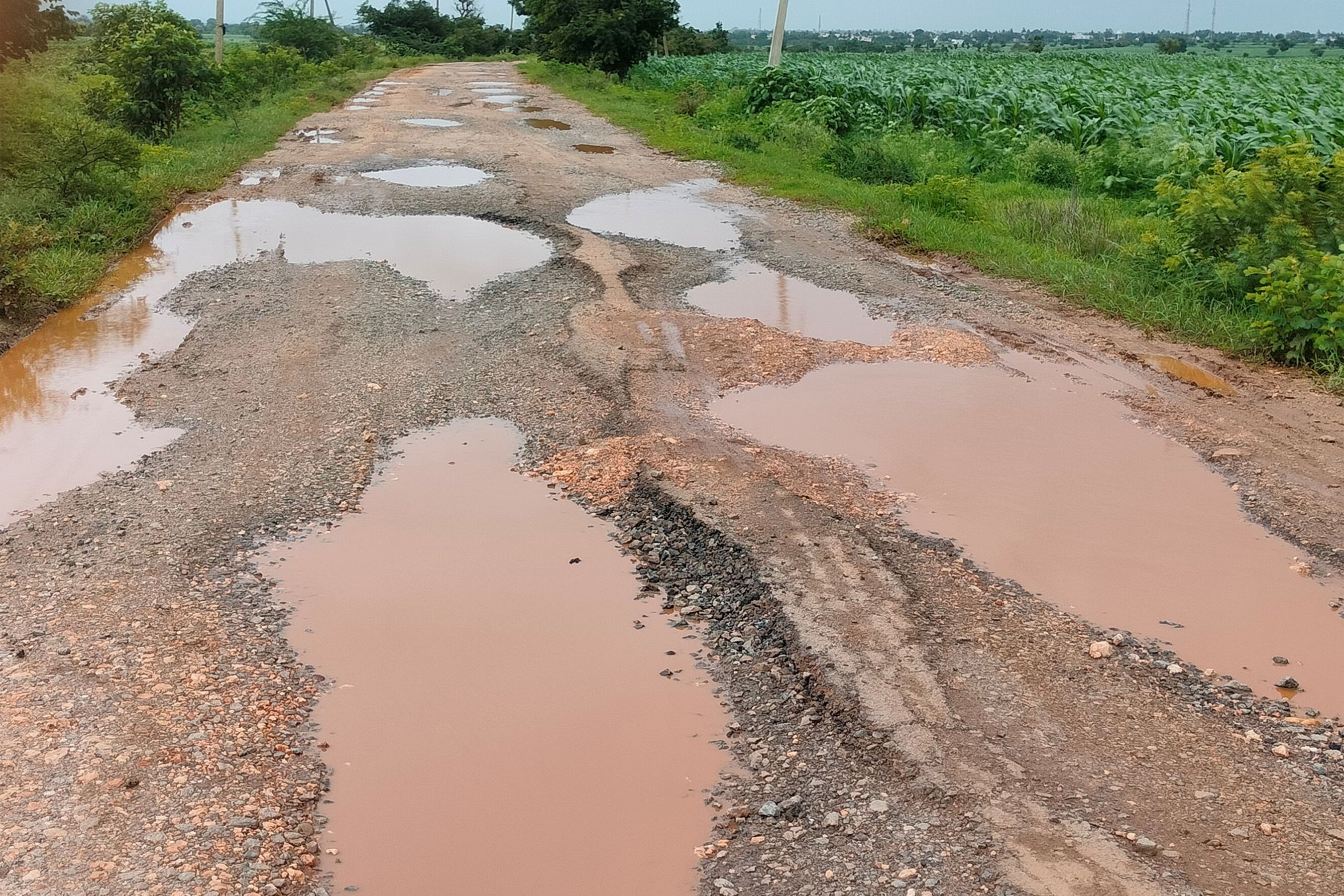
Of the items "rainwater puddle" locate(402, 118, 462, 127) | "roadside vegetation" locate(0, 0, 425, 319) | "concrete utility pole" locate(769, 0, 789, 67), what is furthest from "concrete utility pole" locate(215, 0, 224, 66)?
"concrete utility pole" locate(769, 0, 789, 67)

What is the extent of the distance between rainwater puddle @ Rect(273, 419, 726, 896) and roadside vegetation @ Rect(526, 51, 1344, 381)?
551 cm

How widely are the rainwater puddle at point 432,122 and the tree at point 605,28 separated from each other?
34.5 feet

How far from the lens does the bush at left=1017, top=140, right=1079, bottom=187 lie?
46.9 ft

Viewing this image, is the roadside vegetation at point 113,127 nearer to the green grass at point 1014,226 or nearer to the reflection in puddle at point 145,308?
the reflection in puddle at point 145,308

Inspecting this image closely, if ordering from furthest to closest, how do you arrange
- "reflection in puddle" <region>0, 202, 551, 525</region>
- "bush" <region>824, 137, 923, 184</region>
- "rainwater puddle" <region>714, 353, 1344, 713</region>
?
"bush" <region>824, 137, 923, 184</region> < "reflection in puddle" <region>0, 202, 551, 525</region> < "rainwater puddle" <region>714, 353, 1344, 713</region>

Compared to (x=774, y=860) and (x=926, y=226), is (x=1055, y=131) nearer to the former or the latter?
(x=926, y=226)

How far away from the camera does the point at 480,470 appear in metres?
5.80

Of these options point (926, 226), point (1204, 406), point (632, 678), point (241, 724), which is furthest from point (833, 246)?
point (241, 724)

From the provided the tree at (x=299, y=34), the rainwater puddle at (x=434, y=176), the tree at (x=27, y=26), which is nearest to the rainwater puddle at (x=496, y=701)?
the rainwater puddle at (x=434, y=176)

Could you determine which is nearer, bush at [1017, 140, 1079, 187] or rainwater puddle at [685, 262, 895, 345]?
rainwater puddle at [685, 262, 895, 345]

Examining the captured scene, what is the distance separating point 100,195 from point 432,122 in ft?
32.4

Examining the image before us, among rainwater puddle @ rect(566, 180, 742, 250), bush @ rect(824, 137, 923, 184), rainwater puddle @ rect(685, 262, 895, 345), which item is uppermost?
bush @ rect(824, 137, 923, 184)

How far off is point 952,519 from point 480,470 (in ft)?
7.84

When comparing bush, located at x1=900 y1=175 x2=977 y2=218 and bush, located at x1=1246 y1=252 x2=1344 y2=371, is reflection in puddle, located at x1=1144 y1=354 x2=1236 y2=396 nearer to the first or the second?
bush, located at x1=1246 y1=252 x2=1344 y2=371
